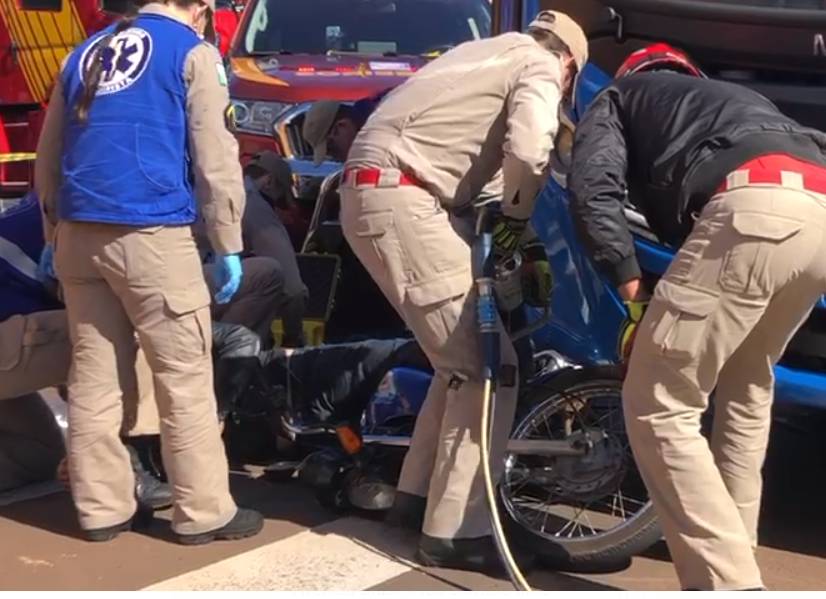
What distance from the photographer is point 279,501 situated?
5570 millimetres

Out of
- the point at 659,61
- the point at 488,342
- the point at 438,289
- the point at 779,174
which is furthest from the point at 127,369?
the point at 779,174

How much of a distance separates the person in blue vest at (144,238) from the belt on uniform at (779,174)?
5.47 ft

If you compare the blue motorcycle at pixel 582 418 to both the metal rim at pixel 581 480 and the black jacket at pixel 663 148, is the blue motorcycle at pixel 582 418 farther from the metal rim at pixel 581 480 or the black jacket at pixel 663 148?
the black jacket at pixel 663 148

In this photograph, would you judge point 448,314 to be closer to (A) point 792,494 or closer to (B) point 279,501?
(B) point 279,501

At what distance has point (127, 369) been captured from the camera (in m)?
5.14

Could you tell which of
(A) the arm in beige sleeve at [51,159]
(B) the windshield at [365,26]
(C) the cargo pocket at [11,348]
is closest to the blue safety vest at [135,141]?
(A) the arm in beige sleeve at [51,159]

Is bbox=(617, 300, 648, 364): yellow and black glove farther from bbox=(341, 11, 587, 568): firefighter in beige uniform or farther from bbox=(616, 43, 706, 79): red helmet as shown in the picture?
bbox=(616, 43, 706, 79): red helmet

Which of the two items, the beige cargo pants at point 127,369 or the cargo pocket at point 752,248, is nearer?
the cargo pocket at point 752,248

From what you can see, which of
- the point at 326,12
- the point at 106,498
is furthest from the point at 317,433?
the point at 326,12

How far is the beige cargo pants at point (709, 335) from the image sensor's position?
4074 mm

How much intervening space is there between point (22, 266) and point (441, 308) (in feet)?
5.52

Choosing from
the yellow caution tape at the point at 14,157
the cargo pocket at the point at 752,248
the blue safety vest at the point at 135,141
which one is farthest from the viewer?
the yellow caution tape at the point at 14,157

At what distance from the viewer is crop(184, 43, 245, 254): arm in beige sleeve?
4.87 meters

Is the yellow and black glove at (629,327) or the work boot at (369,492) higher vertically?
the yellow and black glove at (629,327)
